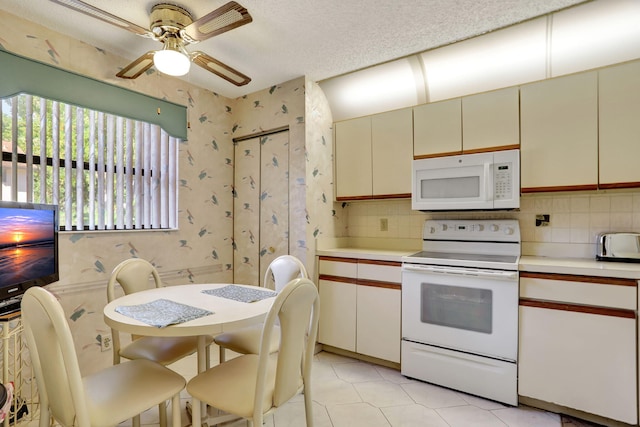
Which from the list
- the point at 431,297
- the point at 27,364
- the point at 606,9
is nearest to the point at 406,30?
the point at 606,9

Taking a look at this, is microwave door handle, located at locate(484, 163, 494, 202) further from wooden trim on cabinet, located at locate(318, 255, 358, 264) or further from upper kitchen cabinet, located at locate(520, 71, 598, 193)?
wooden trim on cabinet, located at locate(318, 255, 358, 264)

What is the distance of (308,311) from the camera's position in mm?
1362

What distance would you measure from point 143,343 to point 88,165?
139 cm

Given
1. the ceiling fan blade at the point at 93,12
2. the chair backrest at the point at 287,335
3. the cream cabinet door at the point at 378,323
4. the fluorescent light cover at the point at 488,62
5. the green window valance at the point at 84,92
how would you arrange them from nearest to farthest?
the chair backrest at the point at 287,335, the ceiling fan blade at the point at 93,12, the green window valance at the point at 84,92, the fluorescent light cover at the point at 488,62, the cream cabinet door at the point at 378,323

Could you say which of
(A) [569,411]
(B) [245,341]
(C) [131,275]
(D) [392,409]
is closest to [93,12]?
(C) [131,275]

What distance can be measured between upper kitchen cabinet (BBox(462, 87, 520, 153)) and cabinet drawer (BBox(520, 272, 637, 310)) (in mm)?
954

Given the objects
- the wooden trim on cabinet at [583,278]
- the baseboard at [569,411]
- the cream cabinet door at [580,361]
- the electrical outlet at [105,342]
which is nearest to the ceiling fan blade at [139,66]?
the electrical outlet at [105,342]

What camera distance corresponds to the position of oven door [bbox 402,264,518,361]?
204 cm

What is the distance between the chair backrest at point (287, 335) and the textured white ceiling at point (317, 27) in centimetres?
166

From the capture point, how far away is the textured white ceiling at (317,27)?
6.25ft

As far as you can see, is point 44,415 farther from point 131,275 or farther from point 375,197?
point 375,197

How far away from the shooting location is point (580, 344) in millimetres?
1860

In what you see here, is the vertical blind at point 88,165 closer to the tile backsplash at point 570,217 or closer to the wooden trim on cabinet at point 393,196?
the wooden trim on cabinet at point 393,196

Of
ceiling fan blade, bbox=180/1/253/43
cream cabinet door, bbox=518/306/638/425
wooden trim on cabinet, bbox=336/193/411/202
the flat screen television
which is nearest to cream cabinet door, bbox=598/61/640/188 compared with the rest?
cream cabinet door, bbox=518/306/638/425
